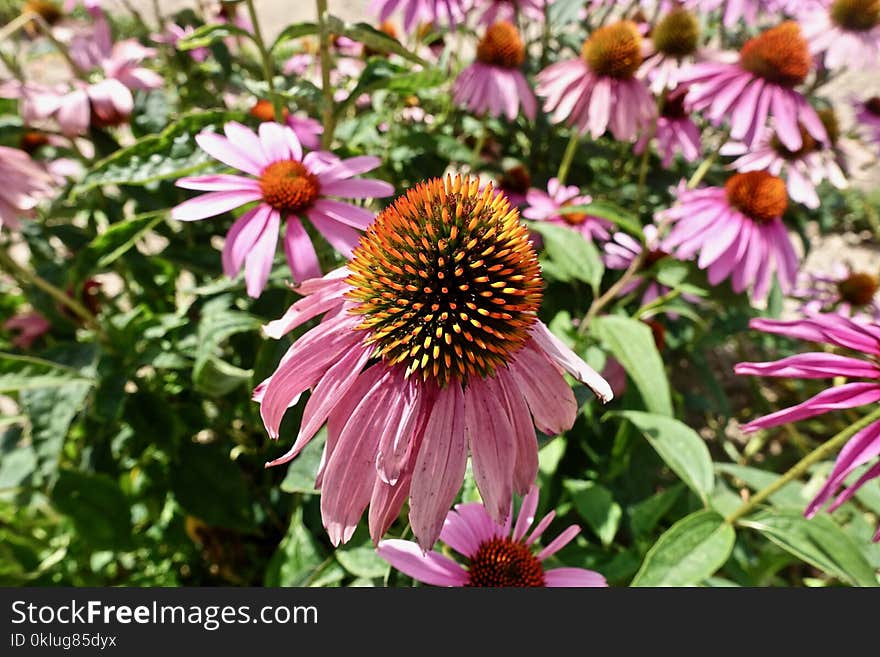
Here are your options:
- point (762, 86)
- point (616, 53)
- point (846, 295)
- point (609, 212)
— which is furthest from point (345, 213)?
point (846, 295)

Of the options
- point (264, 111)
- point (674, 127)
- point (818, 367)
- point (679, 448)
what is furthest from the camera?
point (674, 127)

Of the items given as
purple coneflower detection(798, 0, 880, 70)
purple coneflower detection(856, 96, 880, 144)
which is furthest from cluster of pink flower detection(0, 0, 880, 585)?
purple coneflower detection(856, 96, 880, 144)

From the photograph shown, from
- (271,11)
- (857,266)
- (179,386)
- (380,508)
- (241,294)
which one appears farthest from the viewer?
(271,11)

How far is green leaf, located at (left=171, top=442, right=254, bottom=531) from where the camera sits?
121cm

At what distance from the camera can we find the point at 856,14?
65.1 inches

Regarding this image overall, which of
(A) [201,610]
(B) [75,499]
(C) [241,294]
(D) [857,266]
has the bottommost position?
(D) [857,266]

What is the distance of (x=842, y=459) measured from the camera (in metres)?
0.61

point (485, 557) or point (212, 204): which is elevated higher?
point (212, 204)

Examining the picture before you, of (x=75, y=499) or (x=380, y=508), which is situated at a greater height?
(x=380, y=508)

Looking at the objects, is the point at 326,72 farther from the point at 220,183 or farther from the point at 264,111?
the point at 264,111

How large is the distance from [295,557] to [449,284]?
629 millimetres

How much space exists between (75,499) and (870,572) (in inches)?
50.1

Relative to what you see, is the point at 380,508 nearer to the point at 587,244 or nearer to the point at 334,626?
the point at 334,626

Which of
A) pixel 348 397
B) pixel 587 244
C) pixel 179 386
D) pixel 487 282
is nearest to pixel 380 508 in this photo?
pixel 348 397
